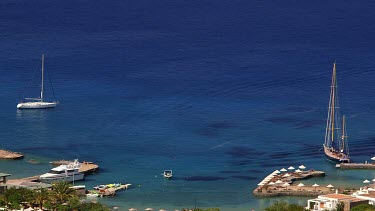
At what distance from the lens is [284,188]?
140 m

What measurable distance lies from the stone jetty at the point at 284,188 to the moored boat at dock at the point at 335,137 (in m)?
7.79

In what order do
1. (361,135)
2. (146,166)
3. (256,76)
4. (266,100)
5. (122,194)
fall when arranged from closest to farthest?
1. (122,194)
2. (146,166)
3. (361,135)
4. (266,100)
5. (256,76)

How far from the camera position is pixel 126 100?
176 metres

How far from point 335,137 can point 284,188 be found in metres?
20.7

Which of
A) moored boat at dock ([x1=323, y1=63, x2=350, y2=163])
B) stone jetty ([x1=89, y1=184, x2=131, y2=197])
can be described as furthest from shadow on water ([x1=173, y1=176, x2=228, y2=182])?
moored boat at dock ([x1=323, y1=63, x2=350, y2=163])

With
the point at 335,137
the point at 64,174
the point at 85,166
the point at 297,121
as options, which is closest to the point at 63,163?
the point at 85,166

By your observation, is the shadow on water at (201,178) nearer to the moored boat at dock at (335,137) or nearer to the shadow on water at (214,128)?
the moored boat at dock at (335,137)

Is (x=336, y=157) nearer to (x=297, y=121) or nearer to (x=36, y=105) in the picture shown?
(x=297, y=121)

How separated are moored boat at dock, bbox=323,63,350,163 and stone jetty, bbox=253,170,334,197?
7.79 metres

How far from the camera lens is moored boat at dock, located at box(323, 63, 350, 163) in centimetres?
15250

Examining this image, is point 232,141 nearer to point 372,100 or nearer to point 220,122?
point 220,122

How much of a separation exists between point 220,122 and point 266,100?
1153cm

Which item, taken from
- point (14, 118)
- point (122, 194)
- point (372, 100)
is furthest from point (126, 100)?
point (122, 194)

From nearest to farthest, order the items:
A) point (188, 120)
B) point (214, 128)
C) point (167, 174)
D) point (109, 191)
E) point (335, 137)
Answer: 1. point (109, 191)
2. point (167, 174)
3. point (335, 137)
4. point (214, 128)
5. point (188, 120)
